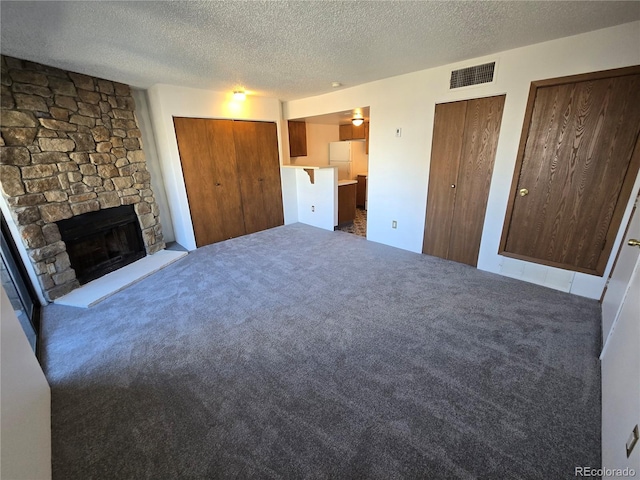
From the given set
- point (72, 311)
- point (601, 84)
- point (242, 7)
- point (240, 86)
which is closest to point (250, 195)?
point (240, 86)

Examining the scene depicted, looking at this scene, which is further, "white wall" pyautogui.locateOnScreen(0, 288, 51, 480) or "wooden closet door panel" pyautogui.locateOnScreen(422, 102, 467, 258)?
"wooden closet door panel" pyautogui.locateOnScreen(422, 102, 467, 258)

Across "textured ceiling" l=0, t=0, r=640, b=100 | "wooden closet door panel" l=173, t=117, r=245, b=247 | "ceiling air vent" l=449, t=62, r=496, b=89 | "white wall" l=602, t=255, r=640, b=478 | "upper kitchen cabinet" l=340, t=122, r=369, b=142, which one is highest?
"textured ceiling" l=0, t=0, r=640, b=100

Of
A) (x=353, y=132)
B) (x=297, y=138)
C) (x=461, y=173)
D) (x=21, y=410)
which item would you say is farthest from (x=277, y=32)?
(x=353, y=132)

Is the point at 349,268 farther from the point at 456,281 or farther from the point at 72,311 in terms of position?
the point at 72,311

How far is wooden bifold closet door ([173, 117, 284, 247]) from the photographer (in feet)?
12.7

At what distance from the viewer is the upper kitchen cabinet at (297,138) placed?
5.10 meters

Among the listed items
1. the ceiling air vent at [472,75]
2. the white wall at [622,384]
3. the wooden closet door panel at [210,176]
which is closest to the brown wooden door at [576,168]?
the ceiling air vent at [472,75]

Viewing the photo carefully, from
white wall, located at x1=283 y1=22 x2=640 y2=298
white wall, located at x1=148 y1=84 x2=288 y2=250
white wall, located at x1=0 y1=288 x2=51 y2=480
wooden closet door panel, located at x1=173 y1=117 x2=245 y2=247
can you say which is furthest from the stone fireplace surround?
white wall, located at x1=283 y1=22 x2=640 y2=298

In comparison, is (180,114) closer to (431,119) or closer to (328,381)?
(431,119)

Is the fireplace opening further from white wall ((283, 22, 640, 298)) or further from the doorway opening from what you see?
white wall ((283, 22, 640, 298))

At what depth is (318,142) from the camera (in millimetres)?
5941

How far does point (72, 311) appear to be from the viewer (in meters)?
2.56

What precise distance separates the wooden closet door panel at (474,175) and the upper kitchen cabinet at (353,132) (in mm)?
3070

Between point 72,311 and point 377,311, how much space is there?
2.91 m
